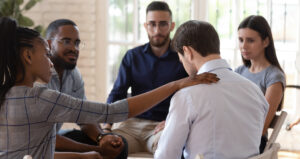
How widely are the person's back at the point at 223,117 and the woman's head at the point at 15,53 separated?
1.88 ft

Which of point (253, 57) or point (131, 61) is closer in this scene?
point (253, 57)

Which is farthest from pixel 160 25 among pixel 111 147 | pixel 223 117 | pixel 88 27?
pixel 88 27

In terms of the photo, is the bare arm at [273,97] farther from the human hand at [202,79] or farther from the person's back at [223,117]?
the human hand at [202,79]

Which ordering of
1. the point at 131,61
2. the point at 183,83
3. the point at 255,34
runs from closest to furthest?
the point at 183,83 → the point at 255,34 → the point at 131,61

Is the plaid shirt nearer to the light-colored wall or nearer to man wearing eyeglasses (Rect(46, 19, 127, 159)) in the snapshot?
man wearing eyeglasses (Rect(46, 19, 127, 159))

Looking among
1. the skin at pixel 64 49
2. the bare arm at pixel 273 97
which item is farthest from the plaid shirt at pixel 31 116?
the bare arm at pixel 273 97

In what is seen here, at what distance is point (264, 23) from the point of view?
2.71m

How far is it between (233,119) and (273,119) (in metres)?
0.99

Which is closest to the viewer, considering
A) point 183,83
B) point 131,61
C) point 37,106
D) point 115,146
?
point 37,106

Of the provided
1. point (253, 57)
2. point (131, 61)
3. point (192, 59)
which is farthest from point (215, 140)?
point (131, 61)

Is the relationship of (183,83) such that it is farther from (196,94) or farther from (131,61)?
(131,61)

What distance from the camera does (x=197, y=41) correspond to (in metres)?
1.68

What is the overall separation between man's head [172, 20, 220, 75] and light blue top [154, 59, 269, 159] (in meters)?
0.10

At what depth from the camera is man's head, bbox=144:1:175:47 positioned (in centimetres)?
313
